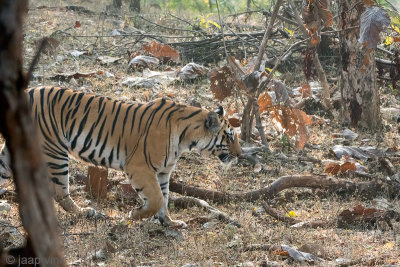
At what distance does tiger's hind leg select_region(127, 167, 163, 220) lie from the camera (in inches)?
207

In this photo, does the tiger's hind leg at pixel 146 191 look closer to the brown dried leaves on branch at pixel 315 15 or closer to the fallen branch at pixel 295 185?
the fallen branch at pixel 295 185

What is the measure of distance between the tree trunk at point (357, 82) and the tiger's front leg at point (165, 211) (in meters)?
4.05

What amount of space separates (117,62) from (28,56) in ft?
5.42

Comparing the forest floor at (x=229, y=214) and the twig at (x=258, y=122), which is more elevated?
the twig at (x=258, y=122)

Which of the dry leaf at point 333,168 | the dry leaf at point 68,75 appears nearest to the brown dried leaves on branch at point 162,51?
the dry leaf at point 68,75

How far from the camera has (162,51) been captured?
432 inches

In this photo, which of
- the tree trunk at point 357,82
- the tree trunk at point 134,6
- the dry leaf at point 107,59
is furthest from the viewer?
the tree trunk at point 134,6

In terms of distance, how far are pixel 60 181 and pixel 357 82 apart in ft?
16.2

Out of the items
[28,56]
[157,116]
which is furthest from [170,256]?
[28,56]

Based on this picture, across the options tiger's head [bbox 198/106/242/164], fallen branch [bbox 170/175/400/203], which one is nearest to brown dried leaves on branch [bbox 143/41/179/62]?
fallen branch [bbox 170/175/400/203]

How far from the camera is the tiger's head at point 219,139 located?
5617mm

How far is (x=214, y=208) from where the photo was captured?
5.65 m

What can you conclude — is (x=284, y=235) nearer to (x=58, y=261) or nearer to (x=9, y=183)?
(x=9, y=183)

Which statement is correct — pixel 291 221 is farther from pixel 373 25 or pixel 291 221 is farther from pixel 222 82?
pixel 222 82
